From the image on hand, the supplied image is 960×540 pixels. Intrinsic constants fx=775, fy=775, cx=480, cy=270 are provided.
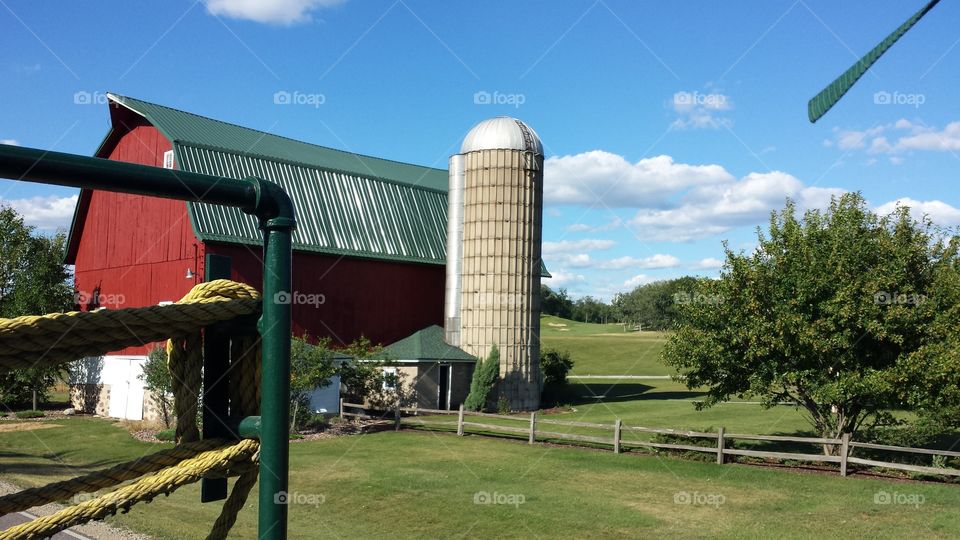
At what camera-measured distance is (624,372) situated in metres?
65.6

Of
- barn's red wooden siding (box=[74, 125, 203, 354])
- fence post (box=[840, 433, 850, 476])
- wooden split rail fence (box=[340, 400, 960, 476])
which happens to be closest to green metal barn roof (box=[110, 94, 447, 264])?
barn's red wooden siding (box=[74, 125, 203, 354])

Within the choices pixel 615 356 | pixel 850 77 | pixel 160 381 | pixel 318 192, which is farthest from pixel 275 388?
pixel 615 356

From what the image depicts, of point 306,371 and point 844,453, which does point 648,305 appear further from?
point 844,453

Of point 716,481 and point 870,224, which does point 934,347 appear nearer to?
point 870,224

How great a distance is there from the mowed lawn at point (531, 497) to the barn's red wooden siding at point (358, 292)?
422 inches

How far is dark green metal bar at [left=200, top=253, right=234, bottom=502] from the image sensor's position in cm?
229

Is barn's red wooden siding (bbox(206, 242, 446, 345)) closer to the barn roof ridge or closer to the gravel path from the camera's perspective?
the barn roof ridge

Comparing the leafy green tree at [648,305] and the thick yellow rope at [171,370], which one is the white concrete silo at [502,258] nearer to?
the thick yellow rope at [171,370]

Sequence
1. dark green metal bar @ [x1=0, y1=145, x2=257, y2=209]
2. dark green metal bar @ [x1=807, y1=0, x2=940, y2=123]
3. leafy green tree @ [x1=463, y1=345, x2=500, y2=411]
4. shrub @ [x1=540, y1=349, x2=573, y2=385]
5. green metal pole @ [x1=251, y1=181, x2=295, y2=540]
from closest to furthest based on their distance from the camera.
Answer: dark green metal bar @ [x1=0, y1=145, x2=257, y2=209] → green metal pole @ [x1=251, y1=181, x2=295, y2=540] → dark green metal bar @ [x1=807, y1=0, x2=940, y2=123] → leafy green tree @ [x1=463, y1=345, x2=500, y2=411] → shrub @ [x1=540, y1=349, x2=573, y2=385]

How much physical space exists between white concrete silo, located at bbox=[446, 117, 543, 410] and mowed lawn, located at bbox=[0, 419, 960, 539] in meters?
13.9

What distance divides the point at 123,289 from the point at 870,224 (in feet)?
102

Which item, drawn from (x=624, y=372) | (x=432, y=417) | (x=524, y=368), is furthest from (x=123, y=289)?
(x=624, y=372)

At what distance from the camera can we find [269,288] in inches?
83.2

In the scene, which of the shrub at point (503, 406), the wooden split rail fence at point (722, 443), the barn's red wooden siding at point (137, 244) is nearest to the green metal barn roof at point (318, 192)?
the barn's red wooden siding at point (137, 244)
